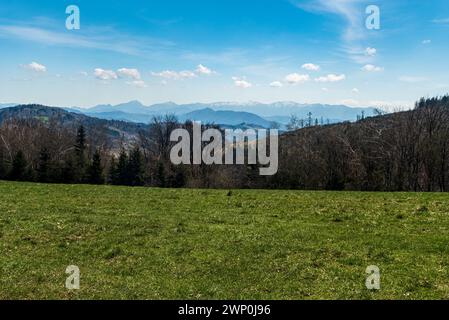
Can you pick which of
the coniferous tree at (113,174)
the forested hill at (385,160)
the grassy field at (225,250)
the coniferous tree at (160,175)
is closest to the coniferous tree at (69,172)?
the coniferous tree at (113,174)

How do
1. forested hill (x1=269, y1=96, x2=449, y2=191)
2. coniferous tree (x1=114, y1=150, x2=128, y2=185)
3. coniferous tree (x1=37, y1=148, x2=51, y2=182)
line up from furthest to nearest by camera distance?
coniferous tree (x1=114, y1=150, x2=128, y2=185) → coniferous tree (x1=37, y1=148, x2=51, y2=182) → forested hill (x1=269, y1=96, x2=449, y2=191)

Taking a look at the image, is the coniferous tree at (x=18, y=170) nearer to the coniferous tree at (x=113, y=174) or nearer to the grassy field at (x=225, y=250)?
the coniferous tree at (x=113, y=174)

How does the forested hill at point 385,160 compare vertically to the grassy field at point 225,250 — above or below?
above

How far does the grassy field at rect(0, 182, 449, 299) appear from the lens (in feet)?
38.6

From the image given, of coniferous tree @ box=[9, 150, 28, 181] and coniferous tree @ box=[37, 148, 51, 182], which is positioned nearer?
coniferous tree @ box=[9, 150, 28, 181]

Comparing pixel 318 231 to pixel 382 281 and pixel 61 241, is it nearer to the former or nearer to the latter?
pixel 382 281

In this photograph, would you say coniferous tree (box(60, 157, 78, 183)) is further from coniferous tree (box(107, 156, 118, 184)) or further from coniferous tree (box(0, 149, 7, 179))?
coniferous tree (box(107, 156, 118, 184))

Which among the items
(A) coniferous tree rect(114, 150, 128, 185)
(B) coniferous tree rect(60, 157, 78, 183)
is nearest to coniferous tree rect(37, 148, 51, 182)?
(B) coniferous tree rect(60, 157, 78, 183)

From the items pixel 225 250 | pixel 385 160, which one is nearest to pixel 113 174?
pixel 385 160

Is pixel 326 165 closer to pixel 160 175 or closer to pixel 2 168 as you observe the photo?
pixel 160 175

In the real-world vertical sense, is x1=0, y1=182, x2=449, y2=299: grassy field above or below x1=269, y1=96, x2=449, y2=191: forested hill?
below

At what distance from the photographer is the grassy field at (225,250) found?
38.6ft

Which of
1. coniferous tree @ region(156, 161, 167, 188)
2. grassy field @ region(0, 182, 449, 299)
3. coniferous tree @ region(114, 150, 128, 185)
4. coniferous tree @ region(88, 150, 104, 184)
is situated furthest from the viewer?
coniferous tree @ region(114, 150, 128, 185)
